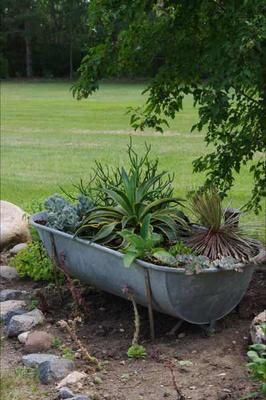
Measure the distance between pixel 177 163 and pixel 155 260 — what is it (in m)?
7.88

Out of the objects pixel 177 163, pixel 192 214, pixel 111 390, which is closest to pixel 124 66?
pixel 192 214

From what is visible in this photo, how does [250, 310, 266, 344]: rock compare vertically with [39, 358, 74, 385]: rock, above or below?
above

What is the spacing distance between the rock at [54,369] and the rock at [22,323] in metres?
0.66

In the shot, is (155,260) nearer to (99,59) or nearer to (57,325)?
(57,325)

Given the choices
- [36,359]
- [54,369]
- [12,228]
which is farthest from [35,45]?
[54,369]

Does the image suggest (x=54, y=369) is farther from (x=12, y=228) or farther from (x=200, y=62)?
(x=12, y=228)

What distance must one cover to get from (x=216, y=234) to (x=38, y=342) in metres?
1.27

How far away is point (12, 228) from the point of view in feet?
22.1

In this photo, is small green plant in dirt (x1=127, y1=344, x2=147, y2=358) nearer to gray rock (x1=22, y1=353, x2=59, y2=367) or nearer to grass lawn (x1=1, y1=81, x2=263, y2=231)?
gray rock (x1=22, y1=353, x2=59, y2=367)

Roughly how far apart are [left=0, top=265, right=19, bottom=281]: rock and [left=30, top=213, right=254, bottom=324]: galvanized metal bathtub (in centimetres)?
135

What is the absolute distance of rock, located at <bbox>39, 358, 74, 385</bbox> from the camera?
3881 millimetres

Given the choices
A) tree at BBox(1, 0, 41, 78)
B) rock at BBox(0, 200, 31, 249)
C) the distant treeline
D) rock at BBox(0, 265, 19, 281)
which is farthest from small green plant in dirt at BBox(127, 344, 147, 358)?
tree at BBox(1, 0, 41, 78)

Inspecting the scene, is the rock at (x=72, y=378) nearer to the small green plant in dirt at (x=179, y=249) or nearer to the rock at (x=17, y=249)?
the small green plant in dirt at (x=179, y=249)

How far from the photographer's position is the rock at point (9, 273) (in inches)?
234
